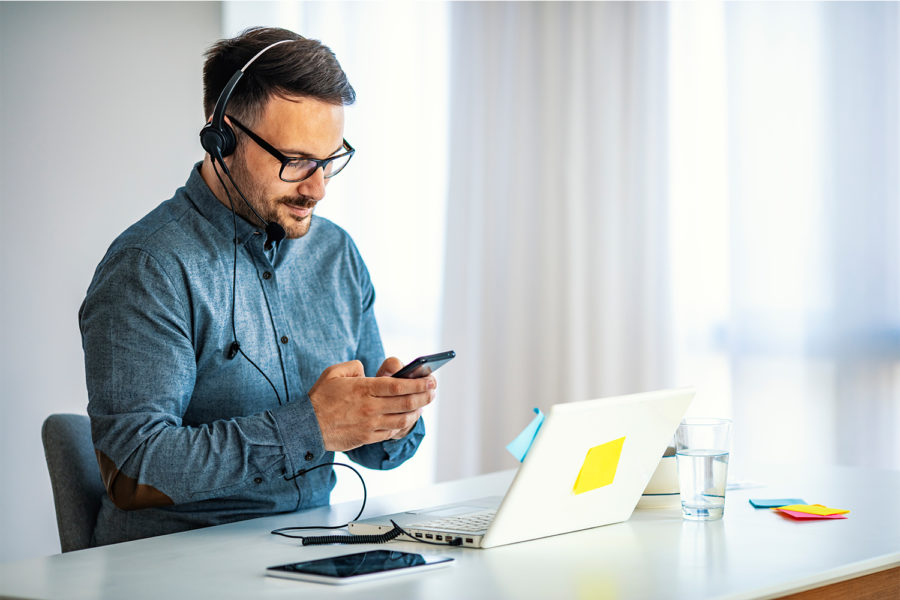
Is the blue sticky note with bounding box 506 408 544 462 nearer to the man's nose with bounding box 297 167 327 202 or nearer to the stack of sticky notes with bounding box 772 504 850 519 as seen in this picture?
the stack of sticky notes with bounding box 772 504 850 519

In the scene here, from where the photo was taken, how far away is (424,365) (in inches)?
50.9

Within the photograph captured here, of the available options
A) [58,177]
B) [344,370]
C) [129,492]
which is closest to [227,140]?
[344,370]

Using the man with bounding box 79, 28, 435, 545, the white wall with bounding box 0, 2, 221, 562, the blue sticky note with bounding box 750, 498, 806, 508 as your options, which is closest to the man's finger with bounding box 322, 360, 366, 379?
the man with bounding box 79, 28, 435, 545

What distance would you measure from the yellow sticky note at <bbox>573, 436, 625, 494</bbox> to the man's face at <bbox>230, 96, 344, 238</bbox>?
0.72m

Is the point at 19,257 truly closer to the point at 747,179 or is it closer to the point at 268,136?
the point at 268,136

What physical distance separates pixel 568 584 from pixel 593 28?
265 cm

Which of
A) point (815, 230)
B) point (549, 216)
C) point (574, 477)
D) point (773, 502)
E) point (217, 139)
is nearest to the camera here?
point (574, 477)

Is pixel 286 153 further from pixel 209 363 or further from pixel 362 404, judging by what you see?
pixel 362 404

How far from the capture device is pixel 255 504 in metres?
1.54

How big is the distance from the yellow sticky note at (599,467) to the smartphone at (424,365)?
0.77ft

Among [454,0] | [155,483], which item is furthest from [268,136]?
[454,0]

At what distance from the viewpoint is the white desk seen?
94 cm

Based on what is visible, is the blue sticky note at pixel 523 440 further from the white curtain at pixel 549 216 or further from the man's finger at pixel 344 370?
the white curtain at pixel 549 216

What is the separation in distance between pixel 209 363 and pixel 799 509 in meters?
0.97
